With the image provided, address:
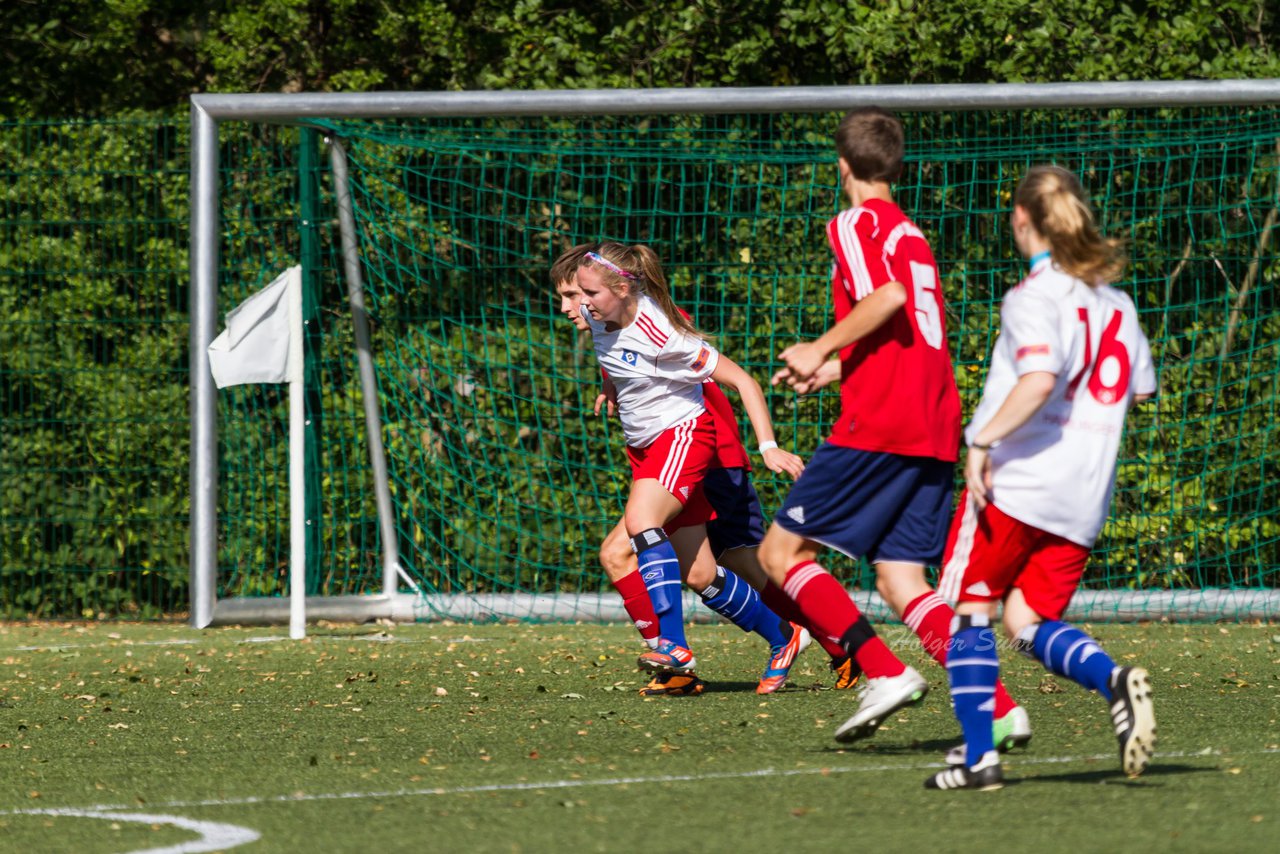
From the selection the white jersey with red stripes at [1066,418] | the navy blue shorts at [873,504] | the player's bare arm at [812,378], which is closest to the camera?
the white jersey with red stripes at [1066,418]

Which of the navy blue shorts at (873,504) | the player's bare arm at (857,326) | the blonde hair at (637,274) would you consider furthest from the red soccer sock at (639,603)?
the player's bare arm at (857,326)

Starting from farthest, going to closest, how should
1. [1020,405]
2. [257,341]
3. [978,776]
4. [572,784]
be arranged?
[257,341] < [572,784] < [978,776] < [1020,405]

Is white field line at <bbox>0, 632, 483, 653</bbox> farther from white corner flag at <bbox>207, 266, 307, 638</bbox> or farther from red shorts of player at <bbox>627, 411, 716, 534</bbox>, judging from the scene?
red shorts of player at <bbox>627, 411, 716, 534</bbox>

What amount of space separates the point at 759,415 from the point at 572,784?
2.07 m

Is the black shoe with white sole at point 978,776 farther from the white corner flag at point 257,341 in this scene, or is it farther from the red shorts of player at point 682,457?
the white corner flag at point 257,341

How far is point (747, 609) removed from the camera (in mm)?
6758

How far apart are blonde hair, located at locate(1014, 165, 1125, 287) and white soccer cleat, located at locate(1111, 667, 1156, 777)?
947mm

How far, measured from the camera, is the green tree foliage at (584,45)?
10.7 meters

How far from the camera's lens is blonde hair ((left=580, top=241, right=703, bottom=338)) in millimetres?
6742

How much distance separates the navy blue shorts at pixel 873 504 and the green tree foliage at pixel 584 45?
6.28 m

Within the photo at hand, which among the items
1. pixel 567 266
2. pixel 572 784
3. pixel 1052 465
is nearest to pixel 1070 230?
pixel 1052 465

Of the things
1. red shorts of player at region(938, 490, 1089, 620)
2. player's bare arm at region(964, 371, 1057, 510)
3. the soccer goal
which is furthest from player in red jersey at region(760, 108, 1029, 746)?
the soccer goal

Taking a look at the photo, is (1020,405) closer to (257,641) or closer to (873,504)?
(873,504)

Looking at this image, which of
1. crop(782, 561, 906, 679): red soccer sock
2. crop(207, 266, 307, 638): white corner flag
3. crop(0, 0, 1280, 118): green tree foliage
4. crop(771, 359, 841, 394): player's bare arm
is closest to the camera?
crop(771, 359, 841, 394): player's bare arm
